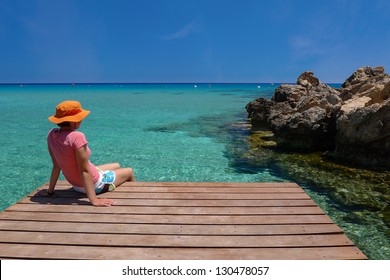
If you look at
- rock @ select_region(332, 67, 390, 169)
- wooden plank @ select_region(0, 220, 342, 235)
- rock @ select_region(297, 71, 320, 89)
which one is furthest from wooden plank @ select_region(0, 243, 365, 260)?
rock @ select_region(297, 71, 320, 89)

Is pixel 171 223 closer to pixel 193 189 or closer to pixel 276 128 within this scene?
pixel 193 189

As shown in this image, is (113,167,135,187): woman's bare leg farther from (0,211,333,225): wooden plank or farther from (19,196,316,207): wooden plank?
(0,211,333,225): wooden plank

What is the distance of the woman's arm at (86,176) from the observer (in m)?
4.71

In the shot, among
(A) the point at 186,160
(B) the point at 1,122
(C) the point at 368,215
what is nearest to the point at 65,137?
(C) the point at 368,215

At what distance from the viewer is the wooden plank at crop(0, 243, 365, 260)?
11.5 ft

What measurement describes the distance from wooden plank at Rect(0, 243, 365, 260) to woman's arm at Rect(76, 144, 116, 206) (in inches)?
47.7

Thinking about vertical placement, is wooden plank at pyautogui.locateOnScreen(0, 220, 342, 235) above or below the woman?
below

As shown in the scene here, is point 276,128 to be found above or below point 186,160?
above

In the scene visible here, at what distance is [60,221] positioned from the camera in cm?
435

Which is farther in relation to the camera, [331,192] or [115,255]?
[331,192]

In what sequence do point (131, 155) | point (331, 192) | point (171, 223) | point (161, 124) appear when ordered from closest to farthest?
point (171, 223)
point (331, 192)
point (131, 155)
point (161, 124)

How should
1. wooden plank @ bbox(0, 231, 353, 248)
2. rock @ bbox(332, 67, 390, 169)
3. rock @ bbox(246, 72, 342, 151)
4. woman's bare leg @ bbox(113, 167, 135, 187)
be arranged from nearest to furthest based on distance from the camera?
1. wooden plank @ bbox(0, 231, 353, 248)
2. woman's bare leg @ bbox(113, 167, 135, 187)
3. rock @ bbox(332, 67, 390, 169)
4. rock @ bbox(246, 72, 342, 151)

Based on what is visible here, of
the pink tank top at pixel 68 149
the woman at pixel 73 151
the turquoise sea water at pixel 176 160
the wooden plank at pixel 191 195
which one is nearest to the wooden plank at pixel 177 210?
the woman at pixel 73 151

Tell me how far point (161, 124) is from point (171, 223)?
63.1ft
